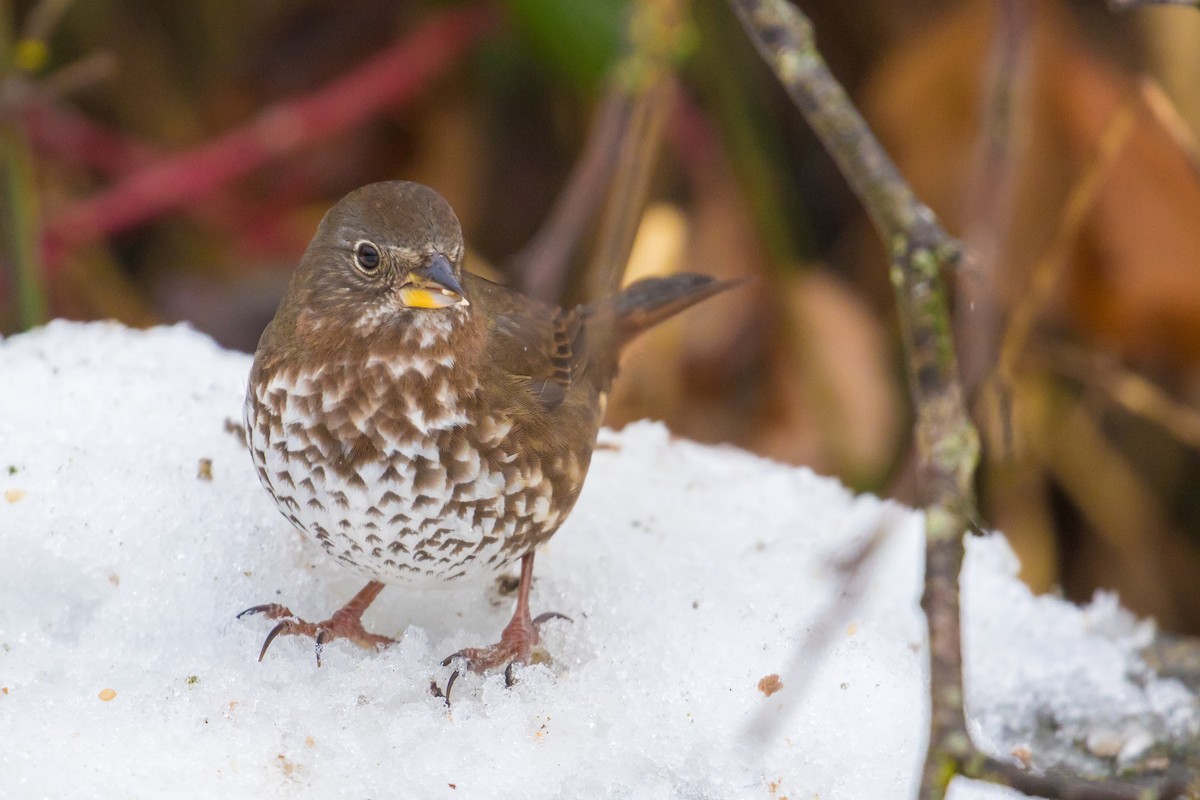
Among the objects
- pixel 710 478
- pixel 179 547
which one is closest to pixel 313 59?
pixel 710 478

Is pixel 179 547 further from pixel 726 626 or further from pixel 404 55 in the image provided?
pixel 404 55

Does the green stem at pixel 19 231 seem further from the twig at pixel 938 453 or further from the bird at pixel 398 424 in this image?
the twig at pixel 938 453

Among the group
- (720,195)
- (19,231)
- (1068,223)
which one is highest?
(1068,223)

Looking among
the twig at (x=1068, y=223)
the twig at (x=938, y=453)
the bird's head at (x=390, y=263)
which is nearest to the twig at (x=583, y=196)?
the twig at (x=1068, y=223)

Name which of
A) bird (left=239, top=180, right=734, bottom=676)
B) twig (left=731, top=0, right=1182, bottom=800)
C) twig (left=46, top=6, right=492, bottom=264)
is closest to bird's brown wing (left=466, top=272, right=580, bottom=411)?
bird (left=239, top=180, right=734, bottom=676)

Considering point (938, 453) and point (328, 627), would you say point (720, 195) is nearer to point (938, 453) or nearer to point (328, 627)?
point (328, 627)

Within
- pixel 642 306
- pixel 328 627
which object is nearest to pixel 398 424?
pixel 328 627
